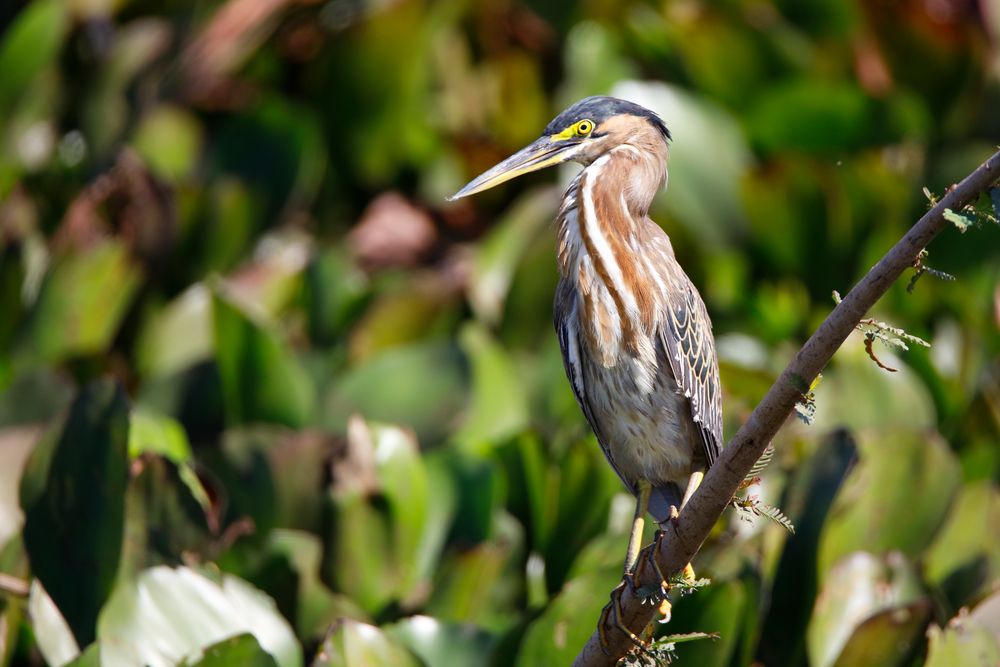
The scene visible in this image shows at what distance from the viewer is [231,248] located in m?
4.71

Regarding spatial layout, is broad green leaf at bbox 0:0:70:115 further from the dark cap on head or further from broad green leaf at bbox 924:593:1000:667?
broad green leaf at bbox 924:593:1000:667

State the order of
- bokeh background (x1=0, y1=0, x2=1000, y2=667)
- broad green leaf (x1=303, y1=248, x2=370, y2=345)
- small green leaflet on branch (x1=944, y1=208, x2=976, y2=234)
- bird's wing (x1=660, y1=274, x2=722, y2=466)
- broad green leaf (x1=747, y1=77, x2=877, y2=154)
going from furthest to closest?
broad green leaf (x1=747, y1=77, x2=877, y2=154), broad green leaf (x1=303, y1=248, x2=370, y2=345), bokeh background (x1=0, y1=0, x2=1000, y2=667), bird's wing (x1=660, y1=274, x2=722, y2=466), small green leaflet on branch (x1=944, y1=208, x2=976, y2=234)

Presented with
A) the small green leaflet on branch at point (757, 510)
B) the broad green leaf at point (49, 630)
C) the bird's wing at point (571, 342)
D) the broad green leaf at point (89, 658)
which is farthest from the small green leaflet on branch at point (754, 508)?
the broad green leaf at point (49, 630)

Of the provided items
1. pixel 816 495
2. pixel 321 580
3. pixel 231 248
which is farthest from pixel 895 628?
pixel 231 248

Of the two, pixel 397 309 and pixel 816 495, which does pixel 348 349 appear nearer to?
pixel 397 309

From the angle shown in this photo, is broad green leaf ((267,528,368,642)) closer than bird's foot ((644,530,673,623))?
No

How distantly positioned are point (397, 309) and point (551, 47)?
1.74m

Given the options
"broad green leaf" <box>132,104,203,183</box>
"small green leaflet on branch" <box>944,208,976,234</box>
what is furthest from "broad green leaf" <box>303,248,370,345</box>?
"small green leaflet on branch" <box>944,208,976,234</box>

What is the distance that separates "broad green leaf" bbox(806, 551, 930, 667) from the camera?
2918mm

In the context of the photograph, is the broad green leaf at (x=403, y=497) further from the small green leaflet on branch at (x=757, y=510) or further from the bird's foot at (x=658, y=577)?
the small green leaflet on branch at (x=757, y=510)

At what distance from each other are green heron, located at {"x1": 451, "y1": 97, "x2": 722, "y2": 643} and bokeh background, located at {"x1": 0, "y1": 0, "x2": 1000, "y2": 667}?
29 cm

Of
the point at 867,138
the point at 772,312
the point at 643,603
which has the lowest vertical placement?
the point at 772,312

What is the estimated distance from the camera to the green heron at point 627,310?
274 cm

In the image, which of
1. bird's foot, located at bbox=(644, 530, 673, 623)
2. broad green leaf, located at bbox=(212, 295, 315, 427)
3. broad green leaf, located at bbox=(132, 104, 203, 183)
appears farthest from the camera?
broad green leaf, located at bbox=(132, 104, 203, 183)
